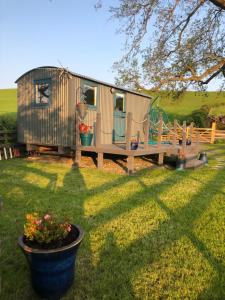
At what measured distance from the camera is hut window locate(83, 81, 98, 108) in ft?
31.4

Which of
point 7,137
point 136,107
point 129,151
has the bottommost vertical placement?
point 129,151

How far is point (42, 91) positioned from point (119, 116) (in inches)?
Result: 145

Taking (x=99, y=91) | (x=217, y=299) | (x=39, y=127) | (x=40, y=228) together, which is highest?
(x=99, y=91)

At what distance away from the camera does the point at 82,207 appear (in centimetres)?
470

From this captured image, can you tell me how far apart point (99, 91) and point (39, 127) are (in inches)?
112

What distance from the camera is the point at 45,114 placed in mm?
9883

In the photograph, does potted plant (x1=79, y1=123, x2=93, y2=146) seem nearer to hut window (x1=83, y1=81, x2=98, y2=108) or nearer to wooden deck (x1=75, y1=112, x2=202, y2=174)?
wooden deck (x1=75, y1=112, x2=202, y2=174)

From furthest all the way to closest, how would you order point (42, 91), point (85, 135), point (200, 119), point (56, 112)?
point (200, 119), point (42, 91), point (56, 112), point (85, 135)

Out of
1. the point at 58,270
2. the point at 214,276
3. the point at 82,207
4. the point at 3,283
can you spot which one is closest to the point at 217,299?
the point at 214,276

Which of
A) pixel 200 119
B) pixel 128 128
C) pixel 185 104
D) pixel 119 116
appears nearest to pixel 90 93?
pixel 119 116

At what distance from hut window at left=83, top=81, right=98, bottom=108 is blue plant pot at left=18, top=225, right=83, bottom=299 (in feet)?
25.7

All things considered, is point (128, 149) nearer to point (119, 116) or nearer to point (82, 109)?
point (82, 109)

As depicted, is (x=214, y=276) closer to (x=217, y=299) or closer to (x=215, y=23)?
(x=217, y=299)

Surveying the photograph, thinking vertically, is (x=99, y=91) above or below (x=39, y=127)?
above
